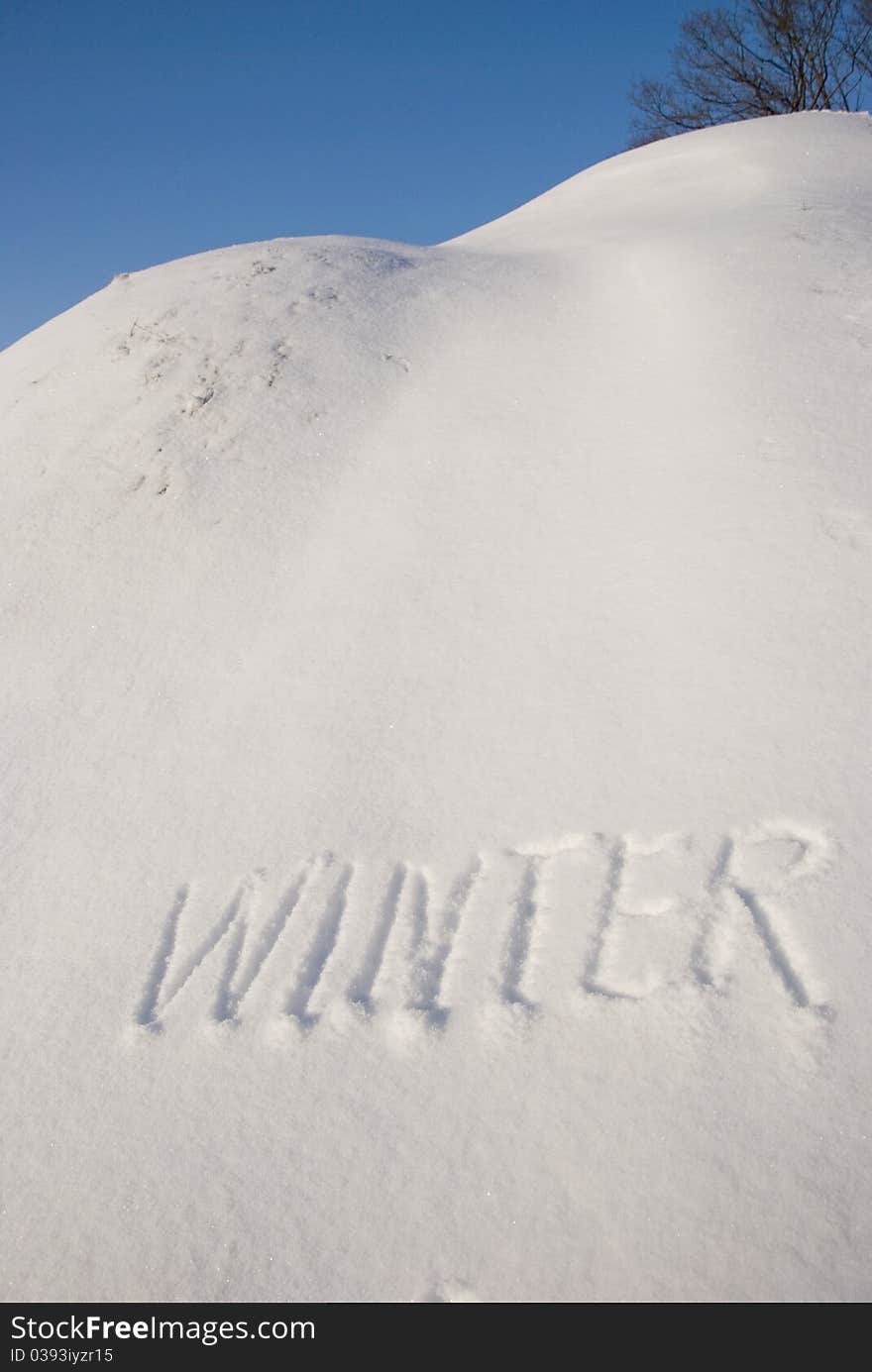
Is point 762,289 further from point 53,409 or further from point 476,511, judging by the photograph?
point 53,409

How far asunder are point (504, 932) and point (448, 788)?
1.57ft

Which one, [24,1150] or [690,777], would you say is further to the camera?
[690,777]

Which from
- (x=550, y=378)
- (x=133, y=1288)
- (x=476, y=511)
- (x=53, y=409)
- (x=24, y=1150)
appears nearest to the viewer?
(x=133, y=1288)

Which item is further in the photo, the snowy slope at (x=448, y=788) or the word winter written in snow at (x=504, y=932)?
the word winter written in snow at (x=504, y=932)

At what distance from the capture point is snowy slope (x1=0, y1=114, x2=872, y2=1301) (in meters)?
1.53

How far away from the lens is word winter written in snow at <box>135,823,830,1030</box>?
5.88ft

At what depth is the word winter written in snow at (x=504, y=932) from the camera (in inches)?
70.6

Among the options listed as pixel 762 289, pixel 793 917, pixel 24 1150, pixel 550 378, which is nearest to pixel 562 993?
pixel 793 917

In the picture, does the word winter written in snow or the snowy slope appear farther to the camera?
the word winter written in snow

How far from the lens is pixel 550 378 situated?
3566 mm

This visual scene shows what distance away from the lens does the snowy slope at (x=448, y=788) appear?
5.02 ft

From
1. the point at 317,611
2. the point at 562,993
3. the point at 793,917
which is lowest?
the point at 562,993

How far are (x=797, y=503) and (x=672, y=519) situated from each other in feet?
1.32

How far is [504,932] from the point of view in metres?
1.94
